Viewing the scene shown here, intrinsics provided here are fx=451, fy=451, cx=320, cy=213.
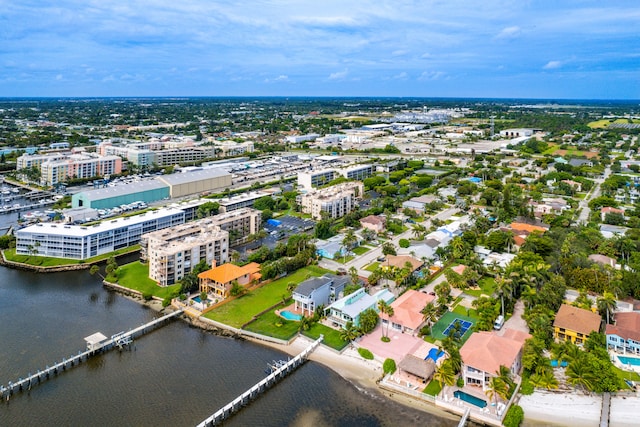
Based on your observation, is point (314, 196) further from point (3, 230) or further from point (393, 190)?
point (3, 230)

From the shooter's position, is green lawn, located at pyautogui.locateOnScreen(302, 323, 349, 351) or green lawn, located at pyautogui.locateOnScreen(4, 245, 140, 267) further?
green lawn, located at pyautogui.locateOnScreen(4, 245, 140, 267)

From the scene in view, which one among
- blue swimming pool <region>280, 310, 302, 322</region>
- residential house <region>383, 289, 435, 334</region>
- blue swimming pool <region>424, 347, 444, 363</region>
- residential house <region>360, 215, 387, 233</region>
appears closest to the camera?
blue swimming pool <region>424, 347, 444, 363</region>

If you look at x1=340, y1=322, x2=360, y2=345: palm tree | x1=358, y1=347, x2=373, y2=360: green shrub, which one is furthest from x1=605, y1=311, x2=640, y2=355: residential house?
x1=340, y1=322, x2=360, y2=345: palm tree

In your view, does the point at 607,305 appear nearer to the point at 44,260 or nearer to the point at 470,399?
the point at 470,399

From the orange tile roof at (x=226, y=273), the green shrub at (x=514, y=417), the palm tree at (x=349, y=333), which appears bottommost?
the green shrub at (x=514, y=417)

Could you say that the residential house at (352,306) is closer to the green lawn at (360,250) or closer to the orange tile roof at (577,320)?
the green lawn at (360,250)

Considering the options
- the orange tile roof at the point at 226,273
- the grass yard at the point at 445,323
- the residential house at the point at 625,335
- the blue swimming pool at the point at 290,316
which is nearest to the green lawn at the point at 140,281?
the orange tile roof at the point at 226,273

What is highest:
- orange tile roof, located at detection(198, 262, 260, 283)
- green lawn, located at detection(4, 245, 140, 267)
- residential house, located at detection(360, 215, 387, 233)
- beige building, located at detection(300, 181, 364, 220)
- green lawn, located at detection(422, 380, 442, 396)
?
beige building, located at detection(300, 181, 364, 220)

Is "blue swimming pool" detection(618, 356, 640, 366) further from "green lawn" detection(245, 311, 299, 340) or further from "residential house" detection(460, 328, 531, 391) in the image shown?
"green lawn" detection(245, 311, 299, 340)
